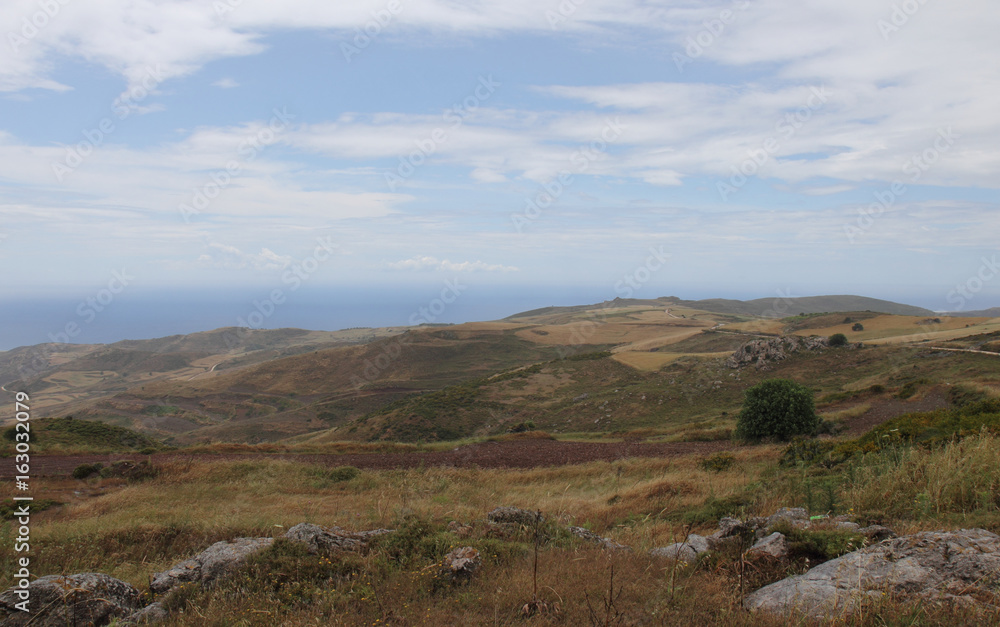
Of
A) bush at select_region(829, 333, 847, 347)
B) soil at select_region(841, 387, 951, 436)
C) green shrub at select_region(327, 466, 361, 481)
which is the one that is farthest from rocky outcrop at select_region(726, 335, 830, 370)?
green shrub at select_region(327, 466, 361, 481)

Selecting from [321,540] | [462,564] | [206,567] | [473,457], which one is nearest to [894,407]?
[473,457]

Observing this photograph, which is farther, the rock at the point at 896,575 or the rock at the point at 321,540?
the rock at the point at 321,540

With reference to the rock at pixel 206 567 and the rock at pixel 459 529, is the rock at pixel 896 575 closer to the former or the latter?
the rock at pixel 459 529

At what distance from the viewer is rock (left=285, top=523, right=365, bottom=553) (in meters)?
6.24

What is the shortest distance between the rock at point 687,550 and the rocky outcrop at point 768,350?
36864 mm

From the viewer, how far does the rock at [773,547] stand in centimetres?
488

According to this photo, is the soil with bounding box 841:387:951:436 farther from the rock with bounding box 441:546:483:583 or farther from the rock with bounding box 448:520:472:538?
the rock with bounding box 441:546:483:583

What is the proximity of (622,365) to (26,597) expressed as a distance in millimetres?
48811

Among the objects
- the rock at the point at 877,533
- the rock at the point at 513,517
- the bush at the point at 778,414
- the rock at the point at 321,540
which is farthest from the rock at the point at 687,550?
the bush at the point at 778,414

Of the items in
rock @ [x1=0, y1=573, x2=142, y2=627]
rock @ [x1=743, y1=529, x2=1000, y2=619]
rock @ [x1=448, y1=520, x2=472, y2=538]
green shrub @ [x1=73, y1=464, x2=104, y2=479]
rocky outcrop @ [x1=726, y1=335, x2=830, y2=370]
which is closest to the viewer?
rock @ [x1=743, y1=529, x2=1000, y2=619]

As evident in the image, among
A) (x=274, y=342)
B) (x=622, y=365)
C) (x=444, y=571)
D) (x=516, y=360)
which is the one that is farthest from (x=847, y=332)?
(x=274, y=342)

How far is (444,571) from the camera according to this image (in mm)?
5223

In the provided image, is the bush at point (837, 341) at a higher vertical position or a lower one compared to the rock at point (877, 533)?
lower

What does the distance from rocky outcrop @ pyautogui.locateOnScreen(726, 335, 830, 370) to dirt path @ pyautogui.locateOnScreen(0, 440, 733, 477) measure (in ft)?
72.0
